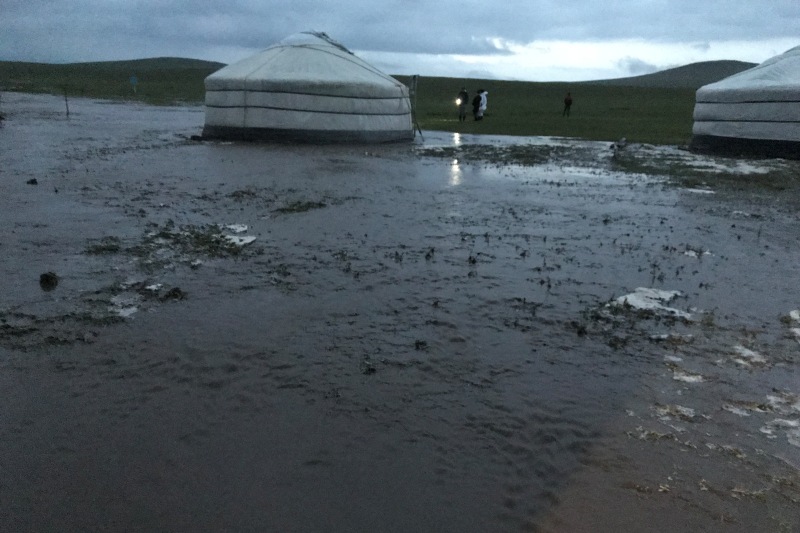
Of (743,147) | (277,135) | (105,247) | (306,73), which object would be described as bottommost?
(105,247)

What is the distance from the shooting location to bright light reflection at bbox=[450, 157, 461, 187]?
782cm

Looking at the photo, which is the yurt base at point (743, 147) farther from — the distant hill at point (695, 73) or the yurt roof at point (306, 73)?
the distant hill at point (695, 73)

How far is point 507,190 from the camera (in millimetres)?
7383

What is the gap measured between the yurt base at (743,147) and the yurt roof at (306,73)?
19.5 ft

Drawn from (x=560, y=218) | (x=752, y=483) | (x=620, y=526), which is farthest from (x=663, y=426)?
(x=560, y=218)

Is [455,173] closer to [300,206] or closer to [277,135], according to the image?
[300,206]

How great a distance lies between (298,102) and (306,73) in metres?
0.72

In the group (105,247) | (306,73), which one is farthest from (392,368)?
(306,73)

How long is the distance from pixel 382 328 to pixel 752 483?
1717mm


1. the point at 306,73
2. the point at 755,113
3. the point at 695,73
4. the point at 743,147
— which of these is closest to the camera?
the point at 755,113

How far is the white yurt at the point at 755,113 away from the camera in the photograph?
1085 centimetres

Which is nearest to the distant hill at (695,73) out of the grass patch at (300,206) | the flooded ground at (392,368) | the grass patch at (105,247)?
the grass patch at (300,206)

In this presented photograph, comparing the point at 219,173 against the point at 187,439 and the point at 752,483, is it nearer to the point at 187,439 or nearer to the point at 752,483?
the point at 187,439

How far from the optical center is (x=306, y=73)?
494 inches
